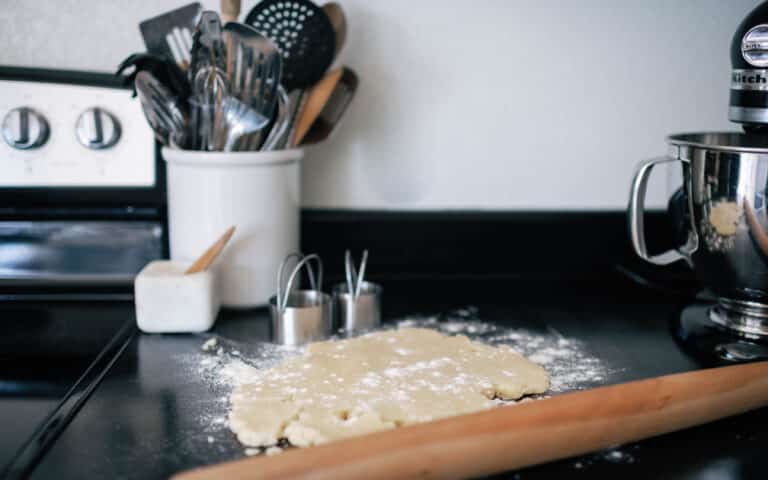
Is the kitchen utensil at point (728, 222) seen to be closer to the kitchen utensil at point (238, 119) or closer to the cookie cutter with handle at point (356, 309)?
the cookie cutter with handle at point (356, 309)

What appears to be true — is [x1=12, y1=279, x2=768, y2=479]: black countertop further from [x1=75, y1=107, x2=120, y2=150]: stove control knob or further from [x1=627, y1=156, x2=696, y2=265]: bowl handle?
[x1=75, y1=107, x2=120, y2=150]: stove control knob

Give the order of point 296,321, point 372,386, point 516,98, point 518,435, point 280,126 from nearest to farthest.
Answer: point 518,435, point 372,386, point 296,321, point 280,126, point 516,98

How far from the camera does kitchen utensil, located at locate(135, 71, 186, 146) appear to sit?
79cm

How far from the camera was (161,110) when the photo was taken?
0.82m

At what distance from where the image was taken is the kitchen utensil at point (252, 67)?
2.56 ft

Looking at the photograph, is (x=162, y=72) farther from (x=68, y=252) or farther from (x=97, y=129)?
(x=68, y=252)

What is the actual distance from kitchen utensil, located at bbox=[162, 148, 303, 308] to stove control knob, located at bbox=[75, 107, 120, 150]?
80 millimetres

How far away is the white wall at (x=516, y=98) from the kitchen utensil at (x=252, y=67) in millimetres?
197

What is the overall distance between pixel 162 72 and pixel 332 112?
0.68ft

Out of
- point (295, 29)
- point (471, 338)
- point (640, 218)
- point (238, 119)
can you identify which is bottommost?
point (471, 338)

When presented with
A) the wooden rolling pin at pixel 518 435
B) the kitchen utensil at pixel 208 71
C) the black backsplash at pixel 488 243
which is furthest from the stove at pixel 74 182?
the wooden rolling pin at pixel 518 435

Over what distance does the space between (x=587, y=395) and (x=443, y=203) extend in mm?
508

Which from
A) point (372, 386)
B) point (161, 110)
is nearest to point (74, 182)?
point (161, 110)

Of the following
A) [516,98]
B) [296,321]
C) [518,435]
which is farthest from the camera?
[516,98]
